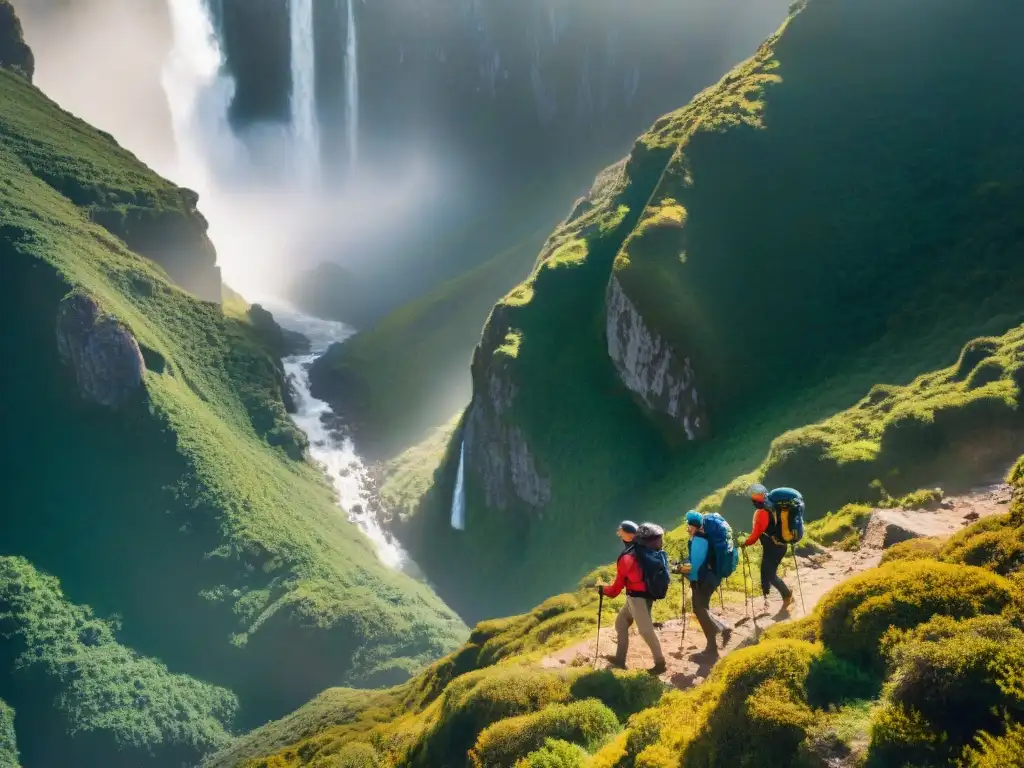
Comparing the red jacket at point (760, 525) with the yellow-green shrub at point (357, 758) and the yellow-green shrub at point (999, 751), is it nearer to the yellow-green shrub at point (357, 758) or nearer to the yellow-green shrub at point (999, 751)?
the yellow-green shrub at point (999, 751)

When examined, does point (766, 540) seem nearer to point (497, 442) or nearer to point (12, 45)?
point (497, 442)

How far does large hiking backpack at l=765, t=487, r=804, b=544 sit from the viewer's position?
12.9 metres

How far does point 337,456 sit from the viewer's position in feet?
343

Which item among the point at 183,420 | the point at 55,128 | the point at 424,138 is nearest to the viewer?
the point at 183,420

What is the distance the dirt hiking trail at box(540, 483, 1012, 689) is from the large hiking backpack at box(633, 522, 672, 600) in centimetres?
230

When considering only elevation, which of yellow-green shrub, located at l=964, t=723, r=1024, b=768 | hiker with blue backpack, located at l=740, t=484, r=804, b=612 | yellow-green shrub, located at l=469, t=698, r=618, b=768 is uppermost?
hiker with blue backpack, located at l=740, t=484, r=804, b=612

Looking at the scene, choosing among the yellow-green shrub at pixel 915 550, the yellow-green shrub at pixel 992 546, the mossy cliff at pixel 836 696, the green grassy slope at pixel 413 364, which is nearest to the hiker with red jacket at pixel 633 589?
the mossy cliff at pixel 836 696

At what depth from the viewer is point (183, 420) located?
275ft

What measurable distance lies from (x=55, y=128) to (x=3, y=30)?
102ft

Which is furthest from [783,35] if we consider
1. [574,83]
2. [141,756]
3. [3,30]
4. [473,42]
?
[3,30]

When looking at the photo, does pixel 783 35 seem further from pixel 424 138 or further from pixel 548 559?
pixel 424 138

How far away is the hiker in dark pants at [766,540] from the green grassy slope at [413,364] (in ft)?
282

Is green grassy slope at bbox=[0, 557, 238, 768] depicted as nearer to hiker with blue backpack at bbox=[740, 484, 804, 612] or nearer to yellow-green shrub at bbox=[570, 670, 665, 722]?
yellow-green shrub at bbox=[570, 670, 665, 722]

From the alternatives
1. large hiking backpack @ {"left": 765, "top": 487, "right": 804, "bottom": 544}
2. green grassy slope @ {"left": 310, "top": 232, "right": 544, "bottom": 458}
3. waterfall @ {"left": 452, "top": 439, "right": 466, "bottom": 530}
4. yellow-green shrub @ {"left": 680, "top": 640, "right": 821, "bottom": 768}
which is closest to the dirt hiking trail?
large hiking backpack @ {"left": 765, "top": 487, "right": 804, "bottom": 544}
